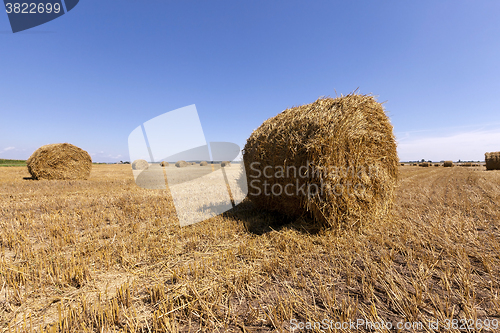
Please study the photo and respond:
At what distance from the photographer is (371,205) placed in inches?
152

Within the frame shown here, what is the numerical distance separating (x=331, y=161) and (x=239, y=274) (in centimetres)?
229

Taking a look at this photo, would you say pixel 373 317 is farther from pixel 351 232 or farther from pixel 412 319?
pixel 351 232

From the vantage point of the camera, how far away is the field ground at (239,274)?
1608mm

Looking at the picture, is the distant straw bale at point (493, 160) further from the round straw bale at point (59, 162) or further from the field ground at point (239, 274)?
the round straw bale at point (59, 162)

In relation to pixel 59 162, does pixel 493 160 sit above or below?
below

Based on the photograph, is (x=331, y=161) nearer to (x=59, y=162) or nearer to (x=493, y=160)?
(x=59, y=162)

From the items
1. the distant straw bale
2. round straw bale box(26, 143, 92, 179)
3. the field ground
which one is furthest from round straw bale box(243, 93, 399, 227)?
the distant straw bale

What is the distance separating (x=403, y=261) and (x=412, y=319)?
1.11 m

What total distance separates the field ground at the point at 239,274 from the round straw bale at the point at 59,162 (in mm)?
10566

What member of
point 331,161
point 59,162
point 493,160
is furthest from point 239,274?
point 493,160

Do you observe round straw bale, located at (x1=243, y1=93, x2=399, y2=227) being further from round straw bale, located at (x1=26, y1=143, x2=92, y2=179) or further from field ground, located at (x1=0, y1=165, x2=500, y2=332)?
round straw bale, located at (x1=26, y1=143, x2=92, y2=179)

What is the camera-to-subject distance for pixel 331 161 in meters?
3.36

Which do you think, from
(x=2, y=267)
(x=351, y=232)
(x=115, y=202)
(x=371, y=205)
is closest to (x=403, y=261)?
(x=351, y=232)

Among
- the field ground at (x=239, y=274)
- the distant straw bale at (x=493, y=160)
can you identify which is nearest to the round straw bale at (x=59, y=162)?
the field ground at (x=239, y=274)
